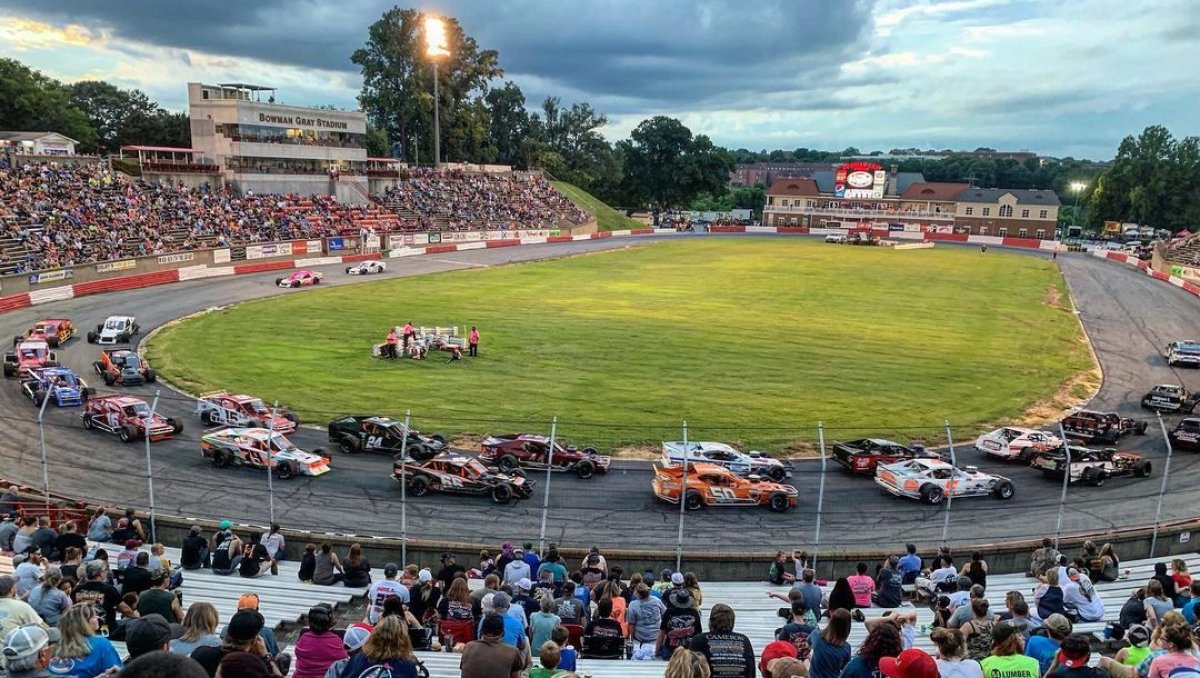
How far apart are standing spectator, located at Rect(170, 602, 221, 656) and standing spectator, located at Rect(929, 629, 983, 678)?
6.14 metres

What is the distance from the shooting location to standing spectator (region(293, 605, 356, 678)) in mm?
7406

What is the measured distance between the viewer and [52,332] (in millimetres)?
36156

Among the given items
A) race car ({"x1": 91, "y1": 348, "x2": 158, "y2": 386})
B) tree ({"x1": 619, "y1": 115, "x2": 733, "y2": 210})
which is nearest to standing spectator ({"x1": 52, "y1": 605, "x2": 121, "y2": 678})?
race car ({"x1": 91, "y1": 348, "x2": 158, "y2": 386})

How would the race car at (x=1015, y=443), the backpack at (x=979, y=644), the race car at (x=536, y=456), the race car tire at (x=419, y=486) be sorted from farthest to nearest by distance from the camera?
the race car at (x=1015, y=443), the race car at (x=536, y=456), the race car tire at (x=419, y=486), the backpack at (x=979, y=644)

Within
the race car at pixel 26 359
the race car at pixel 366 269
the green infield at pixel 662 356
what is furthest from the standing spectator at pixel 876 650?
the race car at pixel 366 269

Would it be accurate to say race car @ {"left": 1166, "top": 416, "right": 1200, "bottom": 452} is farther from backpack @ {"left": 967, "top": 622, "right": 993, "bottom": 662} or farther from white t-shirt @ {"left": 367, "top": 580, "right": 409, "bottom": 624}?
white t-shirt @ {"left": 367, "top": 580, "right": 409, "bottom": 624}

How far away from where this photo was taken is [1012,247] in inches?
4392

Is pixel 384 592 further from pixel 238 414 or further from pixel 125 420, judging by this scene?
pixel 125 420

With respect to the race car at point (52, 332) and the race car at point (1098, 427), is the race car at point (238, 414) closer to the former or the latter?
the race car at point (52, 332)

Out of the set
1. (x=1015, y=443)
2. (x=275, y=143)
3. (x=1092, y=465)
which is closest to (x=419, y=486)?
(x=1015, y=443)

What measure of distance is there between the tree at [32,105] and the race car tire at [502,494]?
3872 inches

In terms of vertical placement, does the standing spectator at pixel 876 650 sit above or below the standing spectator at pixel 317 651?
above

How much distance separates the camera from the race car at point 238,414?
82.5ft

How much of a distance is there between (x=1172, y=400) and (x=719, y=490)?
20.8 meters
